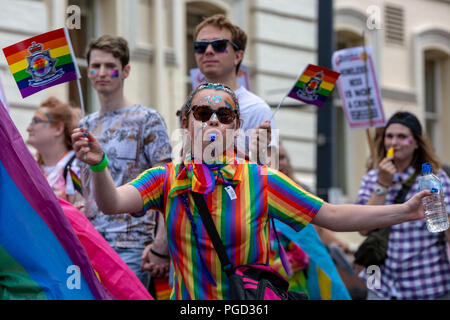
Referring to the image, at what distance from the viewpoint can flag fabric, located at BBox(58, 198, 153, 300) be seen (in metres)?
4.11

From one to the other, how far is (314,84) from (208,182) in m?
1.61

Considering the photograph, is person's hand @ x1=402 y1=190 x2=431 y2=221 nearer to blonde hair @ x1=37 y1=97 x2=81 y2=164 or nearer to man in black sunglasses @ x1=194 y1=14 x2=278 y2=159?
man in black sunglasses @ x1=194 y1=14 x2=278 y2=159

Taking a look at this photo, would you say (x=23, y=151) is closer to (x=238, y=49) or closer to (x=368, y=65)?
(x=238, y=49)

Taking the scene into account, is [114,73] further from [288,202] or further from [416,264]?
[416,264]

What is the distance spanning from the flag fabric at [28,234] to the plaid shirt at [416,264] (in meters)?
2.44

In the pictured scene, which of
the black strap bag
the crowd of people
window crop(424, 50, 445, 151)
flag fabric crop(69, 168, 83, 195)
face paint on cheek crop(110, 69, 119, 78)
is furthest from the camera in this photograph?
window crop(424, 50, 445, 151)

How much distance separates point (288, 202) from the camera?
353cm

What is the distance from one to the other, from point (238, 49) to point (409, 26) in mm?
10729

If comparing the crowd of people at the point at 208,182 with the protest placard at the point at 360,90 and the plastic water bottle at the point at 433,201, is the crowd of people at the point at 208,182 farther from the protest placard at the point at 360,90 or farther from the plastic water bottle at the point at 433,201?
the protest placard at the point at 360,90

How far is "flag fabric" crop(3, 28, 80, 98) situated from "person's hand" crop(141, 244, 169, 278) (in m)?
1.10

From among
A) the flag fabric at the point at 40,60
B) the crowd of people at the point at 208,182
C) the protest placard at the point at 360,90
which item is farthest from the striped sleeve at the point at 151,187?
the protest placard at the point at 360,90

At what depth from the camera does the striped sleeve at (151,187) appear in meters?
3.53

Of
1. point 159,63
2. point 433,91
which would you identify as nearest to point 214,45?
point 159,63

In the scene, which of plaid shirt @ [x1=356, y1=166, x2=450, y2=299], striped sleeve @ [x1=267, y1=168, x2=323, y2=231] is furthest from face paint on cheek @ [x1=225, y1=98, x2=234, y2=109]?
plaid shirt @ [x1=356, y1=166, x2=450, y2=299]
